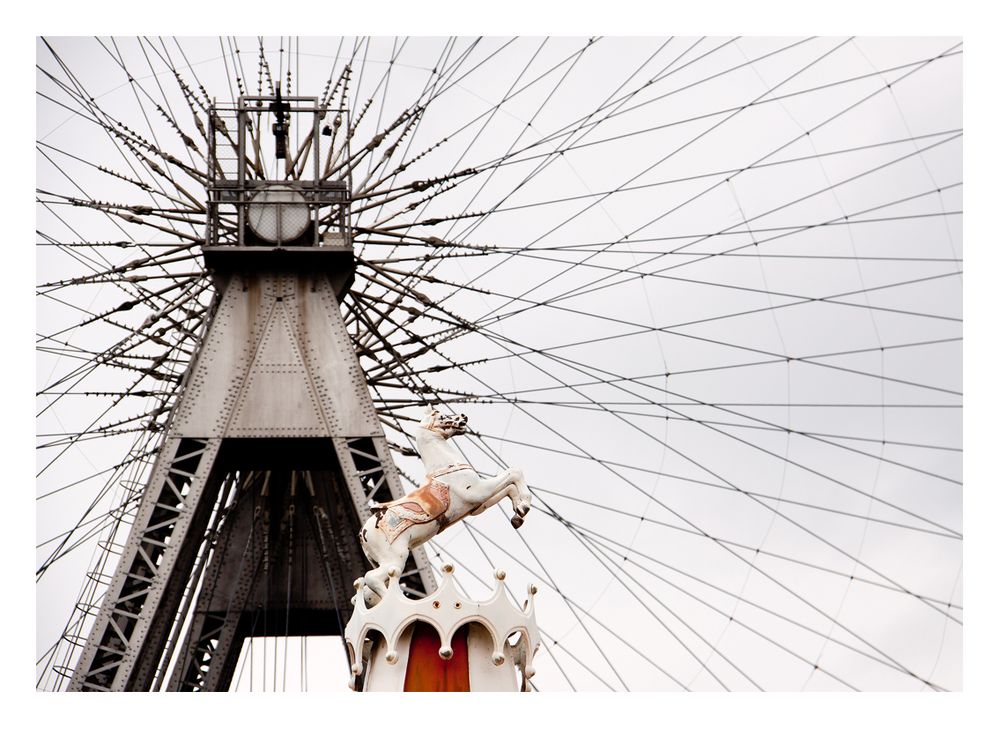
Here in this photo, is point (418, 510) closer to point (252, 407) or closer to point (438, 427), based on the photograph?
point (438, 427)

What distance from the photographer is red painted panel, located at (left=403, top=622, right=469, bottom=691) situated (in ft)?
79.6

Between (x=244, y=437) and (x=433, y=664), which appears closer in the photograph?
(x=433, y=664)

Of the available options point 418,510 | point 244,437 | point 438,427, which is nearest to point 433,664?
point 418,510

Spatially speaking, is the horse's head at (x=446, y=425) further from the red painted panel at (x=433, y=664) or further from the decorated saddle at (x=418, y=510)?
the red painted panel at (x=433, y=664)

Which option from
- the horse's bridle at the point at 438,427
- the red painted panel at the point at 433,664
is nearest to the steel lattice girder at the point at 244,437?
the horse's bridle at the point at 438,427

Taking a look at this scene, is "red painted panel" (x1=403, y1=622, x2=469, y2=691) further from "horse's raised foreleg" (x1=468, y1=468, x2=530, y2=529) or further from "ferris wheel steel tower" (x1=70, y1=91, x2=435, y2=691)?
"ferris wheel steel tower" (x1=70, y1=91, x2=435, y2=691)

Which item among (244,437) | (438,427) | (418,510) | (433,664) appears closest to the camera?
(433,664)

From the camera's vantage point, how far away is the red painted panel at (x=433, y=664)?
24250 millimetres

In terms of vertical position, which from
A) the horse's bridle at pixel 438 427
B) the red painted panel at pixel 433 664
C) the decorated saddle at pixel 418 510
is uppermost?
the horse's bridle at pixel 438 427

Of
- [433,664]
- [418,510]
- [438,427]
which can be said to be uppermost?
[438,427]

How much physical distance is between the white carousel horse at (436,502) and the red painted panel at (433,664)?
1055mm

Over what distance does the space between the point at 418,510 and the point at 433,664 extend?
2050 millimetres

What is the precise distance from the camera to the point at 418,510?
1010 inches

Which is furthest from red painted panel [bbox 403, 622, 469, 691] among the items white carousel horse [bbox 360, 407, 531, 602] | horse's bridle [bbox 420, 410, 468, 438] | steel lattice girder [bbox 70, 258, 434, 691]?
steel lattice girder [bbox 70, 258, 434, 691]
